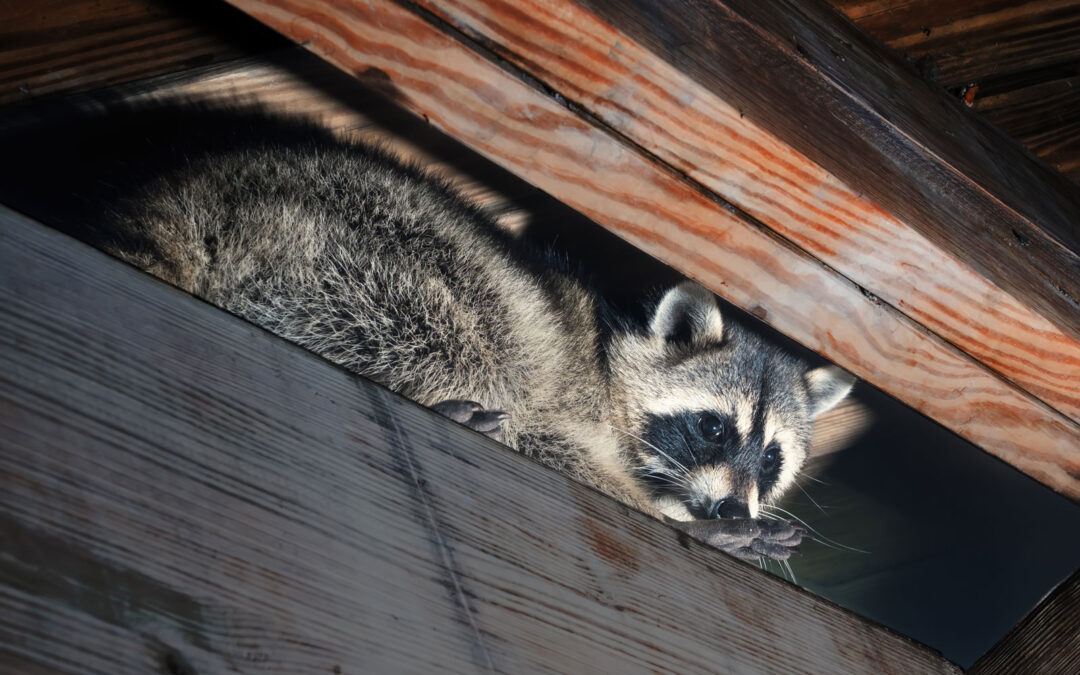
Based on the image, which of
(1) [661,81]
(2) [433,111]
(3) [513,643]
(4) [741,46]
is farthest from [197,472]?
(4) [741,46]

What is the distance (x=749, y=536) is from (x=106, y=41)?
1576 mm

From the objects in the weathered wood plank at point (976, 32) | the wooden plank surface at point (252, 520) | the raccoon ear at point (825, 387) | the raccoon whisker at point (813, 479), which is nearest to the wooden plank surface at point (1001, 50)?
the weathered wood plank at point (976, 32)

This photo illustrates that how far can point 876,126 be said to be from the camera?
1.48 meters

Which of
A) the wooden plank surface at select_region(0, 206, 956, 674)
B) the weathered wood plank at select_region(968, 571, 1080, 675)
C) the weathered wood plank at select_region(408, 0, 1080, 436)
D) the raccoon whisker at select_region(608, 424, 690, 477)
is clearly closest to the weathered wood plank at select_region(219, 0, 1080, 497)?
the weathered wood plank at select_region(408, 0, 1080, 436)

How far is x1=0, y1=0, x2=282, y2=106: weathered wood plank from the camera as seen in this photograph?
1.19m

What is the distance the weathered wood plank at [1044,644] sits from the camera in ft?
4.37

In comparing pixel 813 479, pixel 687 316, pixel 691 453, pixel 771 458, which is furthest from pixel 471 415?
pixel 771 458

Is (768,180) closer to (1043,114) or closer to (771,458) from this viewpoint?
(1043,114)

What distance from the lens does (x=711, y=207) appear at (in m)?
1.28

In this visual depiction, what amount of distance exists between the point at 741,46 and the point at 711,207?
0.25m

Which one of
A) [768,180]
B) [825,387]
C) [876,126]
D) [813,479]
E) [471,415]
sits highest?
[876,126]

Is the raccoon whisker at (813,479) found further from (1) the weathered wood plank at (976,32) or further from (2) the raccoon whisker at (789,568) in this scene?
(1) the weathered wood plank at (976,32)

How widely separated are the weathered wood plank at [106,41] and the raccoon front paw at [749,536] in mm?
1363

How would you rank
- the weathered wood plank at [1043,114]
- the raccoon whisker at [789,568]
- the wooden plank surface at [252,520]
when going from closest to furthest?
the wooden plank surface at [252,520] < the weathered wood plank at [1043,114] < the raccoon whisker at [789,568]
